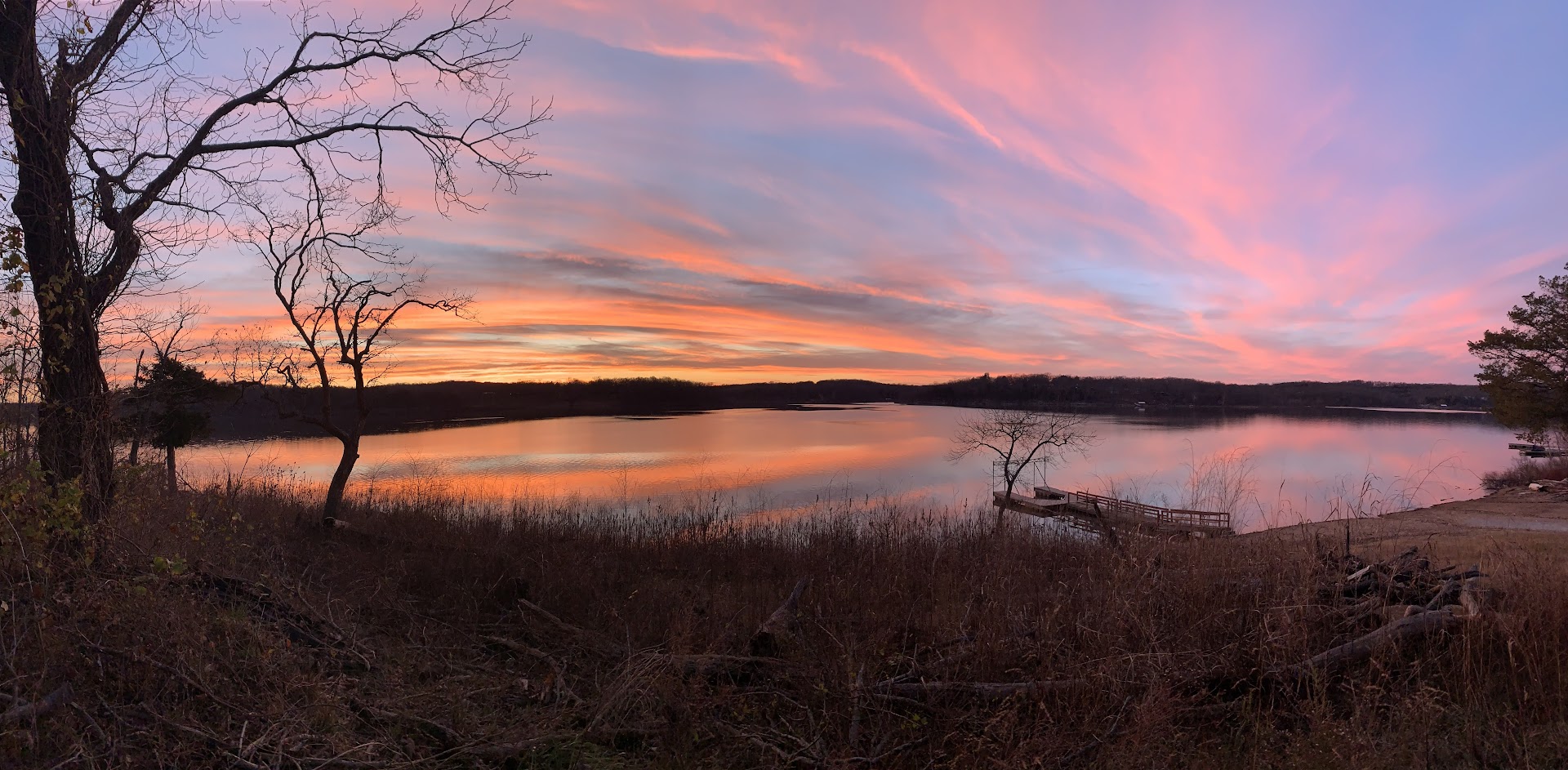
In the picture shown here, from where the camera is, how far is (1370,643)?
4762 millimetres

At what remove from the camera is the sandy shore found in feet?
32.9

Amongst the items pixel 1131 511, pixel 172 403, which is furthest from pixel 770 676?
pixel 1131 511

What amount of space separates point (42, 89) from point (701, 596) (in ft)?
26.9

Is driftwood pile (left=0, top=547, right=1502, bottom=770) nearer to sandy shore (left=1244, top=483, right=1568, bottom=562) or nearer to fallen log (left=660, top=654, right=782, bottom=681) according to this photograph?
fallen log (left=660, top=654, right=782, bottom=681)

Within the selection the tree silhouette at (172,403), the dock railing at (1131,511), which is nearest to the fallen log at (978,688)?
the tree silhouette at (172,403)

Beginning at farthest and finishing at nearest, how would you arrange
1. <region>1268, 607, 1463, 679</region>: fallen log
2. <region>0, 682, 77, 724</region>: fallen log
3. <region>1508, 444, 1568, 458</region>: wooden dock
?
<region>1508, 444, 1568, 458</region>: wooden dock, <region>1268, 607, 1463, 679</region>: fallen log, <region>0, 682, 77, 724</region>: fallen log

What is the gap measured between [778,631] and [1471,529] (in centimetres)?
2035

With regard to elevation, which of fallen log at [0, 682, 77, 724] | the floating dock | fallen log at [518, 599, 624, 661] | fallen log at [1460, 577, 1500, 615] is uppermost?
fallen log at [0, 682, 77, 724]

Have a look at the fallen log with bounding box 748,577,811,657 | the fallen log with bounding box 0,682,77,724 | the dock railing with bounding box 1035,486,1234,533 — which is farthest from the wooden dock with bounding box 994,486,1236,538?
the fallen log with bounding box 0,682,77,724

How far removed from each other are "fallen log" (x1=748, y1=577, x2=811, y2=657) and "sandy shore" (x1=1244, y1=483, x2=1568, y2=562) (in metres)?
5.11

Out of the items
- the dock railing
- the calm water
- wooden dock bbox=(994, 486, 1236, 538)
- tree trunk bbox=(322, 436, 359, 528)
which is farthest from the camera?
the calm water

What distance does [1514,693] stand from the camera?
14.5 feet

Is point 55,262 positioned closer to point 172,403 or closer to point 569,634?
point 569,634

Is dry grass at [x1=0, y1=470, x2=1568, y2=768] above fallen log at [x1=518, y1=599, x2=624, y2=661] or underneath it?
above
